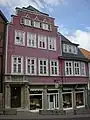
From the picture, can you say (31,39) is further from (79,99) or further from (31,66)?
(79,99)

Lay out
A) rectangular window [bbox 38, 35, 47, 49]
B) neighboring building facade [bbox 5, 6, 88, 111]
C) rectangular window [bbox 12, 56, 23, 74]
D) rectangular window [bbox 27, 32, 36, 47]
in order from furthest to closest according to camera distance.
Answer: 1. rectangular window [bbox 38, 35, 47, 49]
2. rectangular window [bbox 27, 32, 36, 47]
3. rectangular window [bbox 12, 56, 23, 74]
4. neighboring building facade [bbox 5, 6, 88, 111]

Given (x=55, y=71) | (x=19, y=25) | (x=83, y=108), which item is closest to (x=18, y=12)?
(x=19, y=25)

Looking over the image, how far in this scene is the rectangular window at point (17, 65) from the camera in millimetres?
26505

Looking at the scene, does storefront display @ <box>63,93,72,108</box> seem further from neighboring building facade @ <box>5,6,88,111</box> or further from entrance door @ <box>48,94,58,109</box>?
entrance door @ <box>48,94,58,109</box>

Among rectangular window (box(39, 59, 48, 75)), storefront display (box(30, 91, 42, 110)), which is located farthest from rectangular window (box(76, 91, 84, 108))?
rectangular window (box(39, 59, 48, 75))

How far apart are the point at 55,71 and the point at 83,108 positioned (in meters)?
7.80

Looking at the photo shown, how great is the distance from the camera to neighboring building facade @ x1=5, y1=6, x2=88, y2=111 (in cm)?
2620

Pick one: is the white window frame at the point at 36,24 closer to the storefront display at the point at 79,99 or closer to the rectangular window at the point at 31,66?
the rectangular window at the point at 31,66

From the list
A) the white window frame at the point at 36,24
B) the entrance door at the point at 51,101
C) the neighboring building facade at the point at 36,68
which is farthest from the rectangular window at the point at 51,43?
the entrance door at the point at 51,101

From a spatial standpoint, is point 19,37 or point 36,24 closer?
point 19,37

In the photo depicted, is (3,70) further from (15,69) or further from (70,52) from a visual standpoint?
(70,52)

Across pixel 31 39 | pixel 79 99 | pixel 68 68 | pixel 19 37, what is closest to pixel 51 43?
pixel 31 39

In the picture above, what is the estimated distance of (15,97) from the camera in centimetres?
2633

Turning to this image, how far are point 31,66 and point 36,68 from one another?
0.78 m
